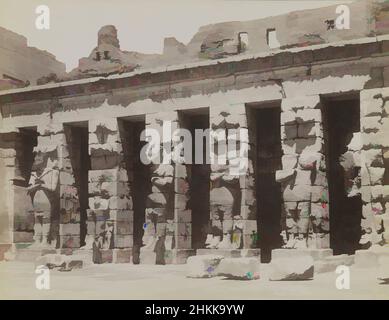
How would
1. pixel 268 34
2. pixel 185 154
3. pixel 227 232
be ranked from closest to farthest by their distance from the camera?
pixel 227 232 < pixel 185 154 < pixel 268 34

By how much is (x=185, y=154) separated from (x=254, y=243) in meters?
2.57

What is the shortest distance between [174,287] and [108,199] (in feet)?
15.8

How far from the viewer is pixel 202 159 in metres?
14.6

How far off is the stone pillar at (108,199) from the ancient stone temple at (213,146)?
0.03 metres

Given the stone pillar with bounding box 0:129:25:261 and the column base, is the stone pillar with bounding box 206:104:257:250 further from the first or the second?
the stone pillar with bounding box 0:129:25:261

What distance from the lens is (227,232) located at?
43.5ft

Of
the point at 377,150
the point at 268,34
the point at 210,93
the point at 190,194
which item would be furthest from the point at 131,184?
the point at 377,150

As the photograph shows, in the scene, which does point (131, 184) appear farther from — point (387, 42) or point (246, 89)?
point (387, 42)

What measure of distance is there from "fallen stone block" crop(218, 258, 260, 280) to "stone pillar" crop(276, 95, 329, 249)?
2001 millimetres

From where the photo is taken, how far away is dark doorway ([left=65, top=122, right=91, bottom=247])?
1570 cm

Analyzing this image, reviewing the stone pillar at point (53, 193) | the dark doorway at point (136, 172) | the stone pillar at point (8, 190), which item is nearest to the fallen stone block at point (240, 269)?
the dark doorway at point (136, 172)

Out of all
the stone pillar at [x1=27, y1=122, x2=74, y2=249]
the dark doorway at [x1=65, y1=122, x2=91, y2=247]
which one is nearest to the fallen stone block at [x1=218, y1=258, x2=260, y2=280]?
the stone pillar at [x1=27, y1=122, x2=74, y2=249]

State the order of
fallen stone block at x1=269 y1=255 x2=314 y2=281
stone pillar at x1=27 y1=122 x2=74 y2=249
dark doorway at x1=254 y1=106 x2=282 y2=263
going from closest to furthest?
fallen stone block at x1=269 y1=255 x2=314 y2=281 → dark doorway at x1=254 y1=106 x2=282 y2=263 → stone pillar at x1=27 y1=122 x2=74 y2=249

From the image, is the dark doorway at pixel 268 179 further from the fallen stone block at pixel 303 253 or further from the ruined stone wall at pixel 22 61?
the ruined stone wall at pixel 22 61
